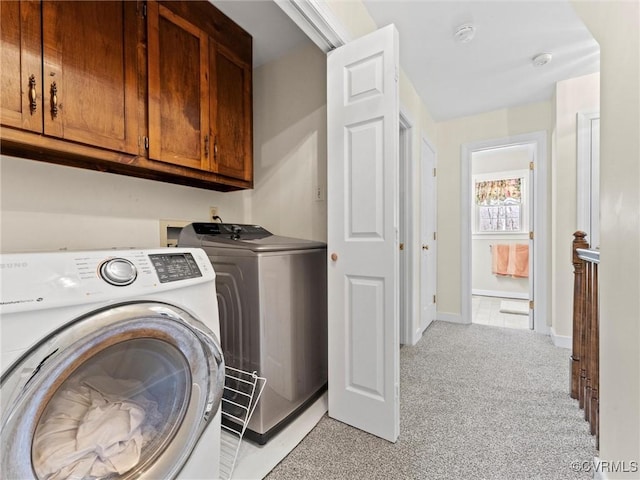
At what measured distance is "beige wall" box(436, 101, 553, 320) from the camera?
3244mm

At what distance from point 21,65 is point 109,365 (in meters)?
1.13

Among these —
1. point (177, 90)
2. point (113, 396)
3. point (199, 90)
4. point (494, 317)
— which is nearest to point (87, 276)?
point (113, 396)

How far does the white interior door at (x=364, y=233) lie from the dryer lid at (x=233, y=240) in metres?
0.22

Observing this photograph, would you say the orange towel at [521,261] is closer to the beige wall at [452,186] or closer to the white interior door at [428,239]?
the beige wall at [452,186]

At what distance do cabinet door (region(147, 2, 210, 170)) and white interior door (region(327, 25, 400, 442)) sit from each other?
766 mm

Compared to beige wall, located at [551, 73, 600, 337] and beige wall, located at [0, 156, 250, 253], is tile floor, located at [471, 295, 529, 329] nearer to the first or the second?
beige wall, located at [551, 73, 600, 337]

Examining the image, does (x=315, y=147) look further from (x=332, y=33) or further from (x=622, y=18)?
(x=622, y=18)

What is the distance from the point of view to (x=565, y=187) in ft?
8.71

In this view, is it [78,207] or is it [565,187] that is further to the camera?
[565,187]

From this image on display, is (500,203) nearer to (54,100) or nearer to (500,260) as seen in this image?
(500,260)

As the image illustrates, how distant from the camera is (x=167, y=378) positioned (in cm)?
96

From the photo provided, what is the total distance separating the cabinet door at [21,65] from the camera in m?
1.00

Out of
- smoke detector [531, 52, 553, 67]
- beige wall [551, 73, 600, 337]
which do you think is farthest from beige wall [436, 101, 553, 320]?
smoke detector [531, 52, 553, 67]

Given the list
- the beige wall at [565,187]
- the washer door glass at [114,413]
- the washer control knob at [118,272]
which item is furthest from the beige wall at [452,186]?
the washer control knob at [118,272]
